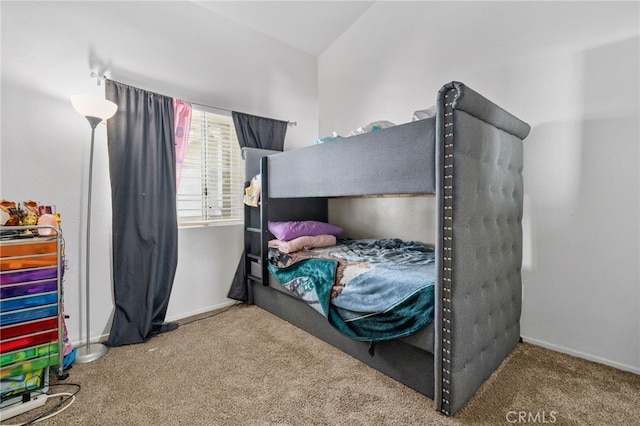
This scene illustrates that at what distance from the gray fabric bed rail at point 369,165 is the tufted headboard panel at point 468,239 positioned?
0.11m

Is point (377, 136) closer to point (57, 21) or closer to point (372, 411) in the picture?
point (372, 411)

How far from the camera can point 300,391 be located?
1481 millimetres

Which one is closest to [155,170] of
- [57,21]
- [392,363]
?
[57,21]

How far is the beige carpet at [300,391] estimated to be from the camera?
4.25 ft

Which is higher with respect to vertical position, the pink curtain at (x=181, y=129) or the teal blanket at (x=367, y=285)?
the pink curtain at (x=181, y=129)

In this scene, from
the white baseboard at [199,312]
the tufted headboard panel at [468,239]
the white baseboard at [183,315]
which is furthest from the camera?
the white baseboard at [199,312]

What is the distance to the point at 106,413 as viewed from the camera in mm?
1346

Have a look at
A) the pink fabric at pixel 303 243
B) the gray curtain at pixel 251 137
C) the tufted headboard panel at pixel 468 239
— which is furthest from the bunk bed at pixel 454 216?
the gray curtain at pixel 251 137

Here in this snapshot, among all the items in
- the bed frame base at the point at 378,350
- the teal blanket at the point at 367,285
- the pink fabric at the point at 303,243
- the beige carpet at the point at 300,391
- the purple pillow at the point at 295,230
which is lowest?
the beige carpet at the point at 300,391

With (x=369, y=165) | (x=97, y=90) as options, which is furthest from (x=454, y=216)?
(x=97, y=90)

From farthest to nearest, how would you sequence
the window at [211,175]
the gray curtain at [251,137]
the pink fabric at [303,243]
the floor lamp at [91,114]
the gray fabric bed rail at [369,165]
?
the gray curtain at [251,137], the window at [211,175], the pink fabric at [303,243], the floor lamp at [91,114], the gray fabric bed rail at [369,165]

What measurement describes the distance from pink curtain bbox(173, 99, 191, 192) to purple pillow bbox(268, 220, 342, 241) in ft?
3.08

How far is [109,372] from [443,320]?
1.90 m

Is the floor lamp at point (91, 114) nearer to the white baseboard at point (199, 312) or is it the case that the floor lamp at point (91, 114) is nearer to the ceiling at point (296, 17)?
the white baseboard at point (199, 312)
